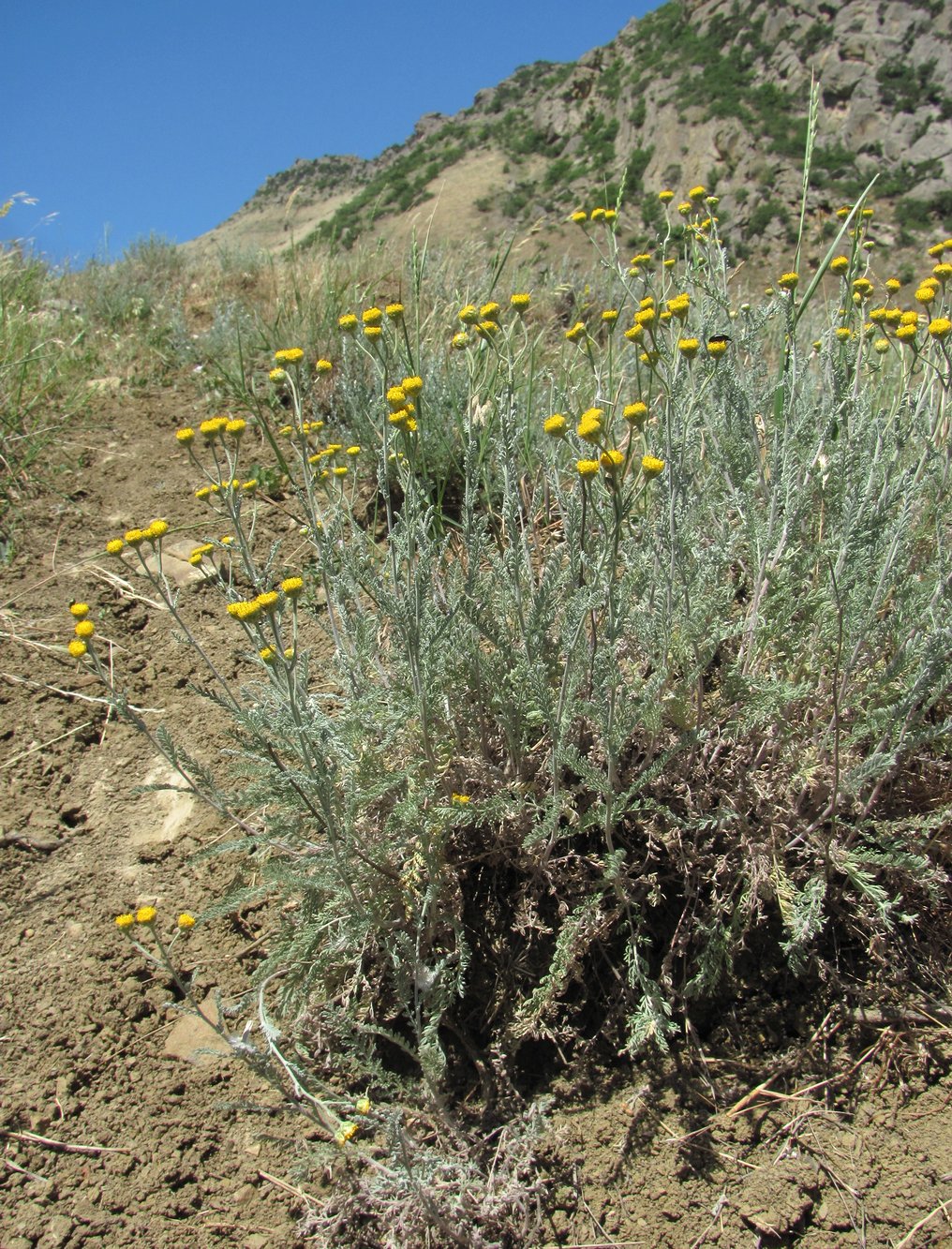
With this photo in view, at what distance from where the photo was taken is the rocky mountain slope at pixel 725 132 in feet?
88.2

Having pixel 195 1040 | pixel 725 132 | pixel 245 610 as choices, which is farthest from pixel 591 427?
pixel 725 132

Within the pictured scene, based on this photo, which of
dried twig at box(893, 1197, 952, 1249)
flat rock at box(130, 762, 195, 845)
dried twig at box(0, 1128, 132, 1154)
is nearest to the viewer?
dried twig at box(893, 1197, 952, 1249)

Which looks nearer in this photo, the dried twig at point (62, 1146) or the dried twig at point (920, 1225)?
the dried twig at point (920, 1225)

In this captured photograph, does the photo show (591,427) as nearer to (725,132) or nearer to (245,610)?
(245,610)

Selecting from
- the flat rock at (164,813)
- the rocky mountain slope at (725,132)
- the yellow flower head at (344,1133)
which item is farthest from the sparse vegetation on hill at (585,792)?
the rocky mountain slope at (725,132)

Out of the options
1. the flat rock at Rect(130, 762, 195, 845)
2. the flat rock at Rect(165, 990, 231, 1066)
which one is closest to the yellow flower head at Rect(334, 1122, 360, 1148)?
the flat rock at Rect(165, 990, 231, 1066)

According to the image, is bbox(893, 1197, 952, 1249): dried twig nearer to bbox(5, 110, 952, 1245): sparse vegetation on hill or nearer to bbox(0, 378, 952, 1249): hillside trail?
bbox(0, 378, 952, 1249): hillside trail

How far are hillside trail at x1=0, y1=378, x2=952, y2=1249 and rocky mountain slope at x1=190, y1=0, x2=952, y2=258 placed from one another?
14980mm

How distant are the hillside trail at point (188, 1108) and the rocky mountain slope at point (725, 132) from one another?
14980 mm

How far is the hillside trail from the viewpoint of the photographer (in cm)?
145

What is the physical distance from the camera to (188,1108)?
170 centimetres

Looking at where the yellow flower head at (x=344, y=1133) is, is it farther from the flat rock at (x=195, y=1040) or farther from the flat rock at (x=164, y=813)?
the flat rock at (x=164, y=813)

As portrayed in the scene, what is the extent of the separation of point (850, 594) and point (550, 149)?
174ft

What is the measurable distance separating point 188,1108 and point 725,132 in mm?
38349
